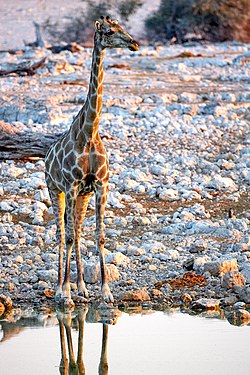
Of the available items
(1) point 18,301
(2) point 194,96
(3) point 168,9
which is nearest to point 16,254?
(1) point 18,301

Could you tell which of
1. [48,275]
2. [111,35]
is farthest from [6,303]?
[111,35]

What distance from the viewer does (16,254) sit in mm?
9586

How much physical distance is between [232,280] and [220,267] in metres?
0.27

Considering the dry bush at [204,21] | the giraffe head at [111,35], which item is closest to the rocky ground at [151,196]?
the giraffe head at [111,35]

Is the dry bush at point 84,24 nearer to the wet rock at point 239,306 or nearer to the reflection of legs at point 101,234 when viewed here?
the reflection of legs at point 101,234

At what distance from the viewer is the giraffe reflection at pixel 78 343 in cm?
753

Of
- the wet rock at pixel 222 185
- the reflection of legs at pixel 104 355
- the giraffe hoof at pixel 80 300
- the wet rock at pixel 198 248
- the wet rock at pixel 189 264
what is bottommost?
the reflection of legs at pixel 104 355

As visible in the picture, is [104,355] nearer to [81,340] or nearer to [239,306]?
[81,340]

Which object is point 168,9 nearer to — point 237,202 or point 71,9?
point 71,9

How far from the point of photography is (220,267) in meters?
9.10

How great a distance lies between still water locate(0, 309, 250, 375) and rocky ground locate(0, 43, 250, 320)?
1.30ft

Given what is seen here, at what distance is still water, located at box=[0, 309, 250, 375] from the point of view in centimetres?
732

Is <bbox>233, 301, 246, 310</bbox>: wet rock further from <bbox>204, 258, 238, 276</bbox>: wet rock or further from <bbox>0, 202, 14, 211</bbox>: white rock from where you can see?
<bbox>0, 202, 14, 211</bbox>: white rock

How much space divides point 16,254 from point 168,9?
74.5ft
